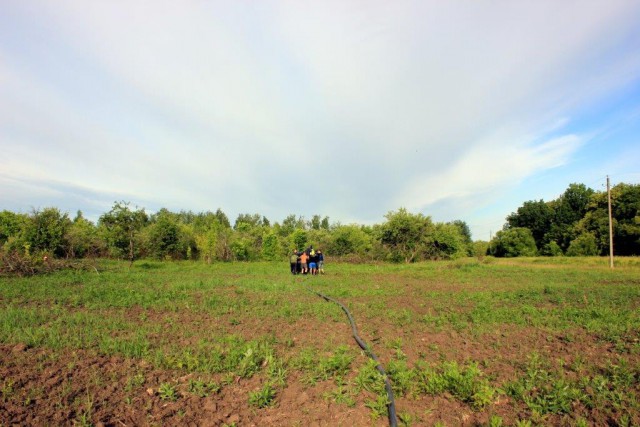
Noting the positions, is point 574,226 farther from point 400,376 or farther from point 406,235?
point 400,376

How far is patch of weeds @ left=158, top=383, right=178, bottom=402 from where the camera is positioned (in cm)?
407

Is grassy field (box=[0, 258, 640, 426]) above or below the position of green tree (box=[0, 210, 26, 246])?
below

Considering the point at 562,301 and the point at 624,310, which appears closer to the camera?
the point at 624,310

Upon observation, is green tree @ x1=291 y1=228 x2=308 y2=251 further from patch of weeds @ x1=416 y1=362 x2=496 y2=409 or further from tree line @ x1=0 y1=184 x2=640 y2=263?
patch of weeds @ x1=416 y1=362 x2=496 y2=409

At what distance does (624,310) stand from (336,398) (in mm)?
8594

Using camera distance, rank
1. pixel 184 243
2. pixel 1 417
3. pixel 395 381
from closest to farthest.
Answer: pixel 1 417, pixel 395 381, pixel 184 243

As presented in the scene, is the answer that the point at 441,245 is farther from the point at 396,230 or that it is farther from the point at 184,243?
the point at 184,243

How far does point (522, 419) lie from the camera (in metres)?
3.60

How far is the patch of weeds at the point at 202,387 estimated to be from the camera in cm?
421

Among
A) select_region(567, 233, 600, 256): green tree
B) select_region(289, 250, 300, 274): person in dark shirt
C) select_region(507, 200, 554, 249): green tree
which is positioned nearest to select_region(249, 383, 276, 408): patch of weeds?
select_region(289, 250, 300, 274): person in dark shirt

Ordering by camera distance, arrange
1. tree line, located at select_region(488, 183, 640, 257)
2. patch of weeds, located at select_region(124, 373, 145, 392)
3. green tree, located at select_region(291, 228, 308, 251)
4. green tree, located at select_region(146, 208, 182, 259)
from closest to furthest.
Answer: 1. patch of weeds, located at select_region(124, 373, 145, 392)
2. green tree, located at select_region(146, 208, 182, 259)
3. green tree, located at select_region(291, 228, 308, 251)
4. tree line, located at select_region(488, 183, 640, 257)

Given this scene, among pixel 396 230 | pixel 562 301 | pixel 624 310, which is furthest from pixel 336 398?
pixel 396 230

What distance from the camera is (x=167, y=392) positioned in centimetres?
410

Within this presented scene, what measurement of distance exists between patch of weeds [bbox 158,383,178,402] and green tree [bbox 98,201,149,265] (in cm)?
2223
